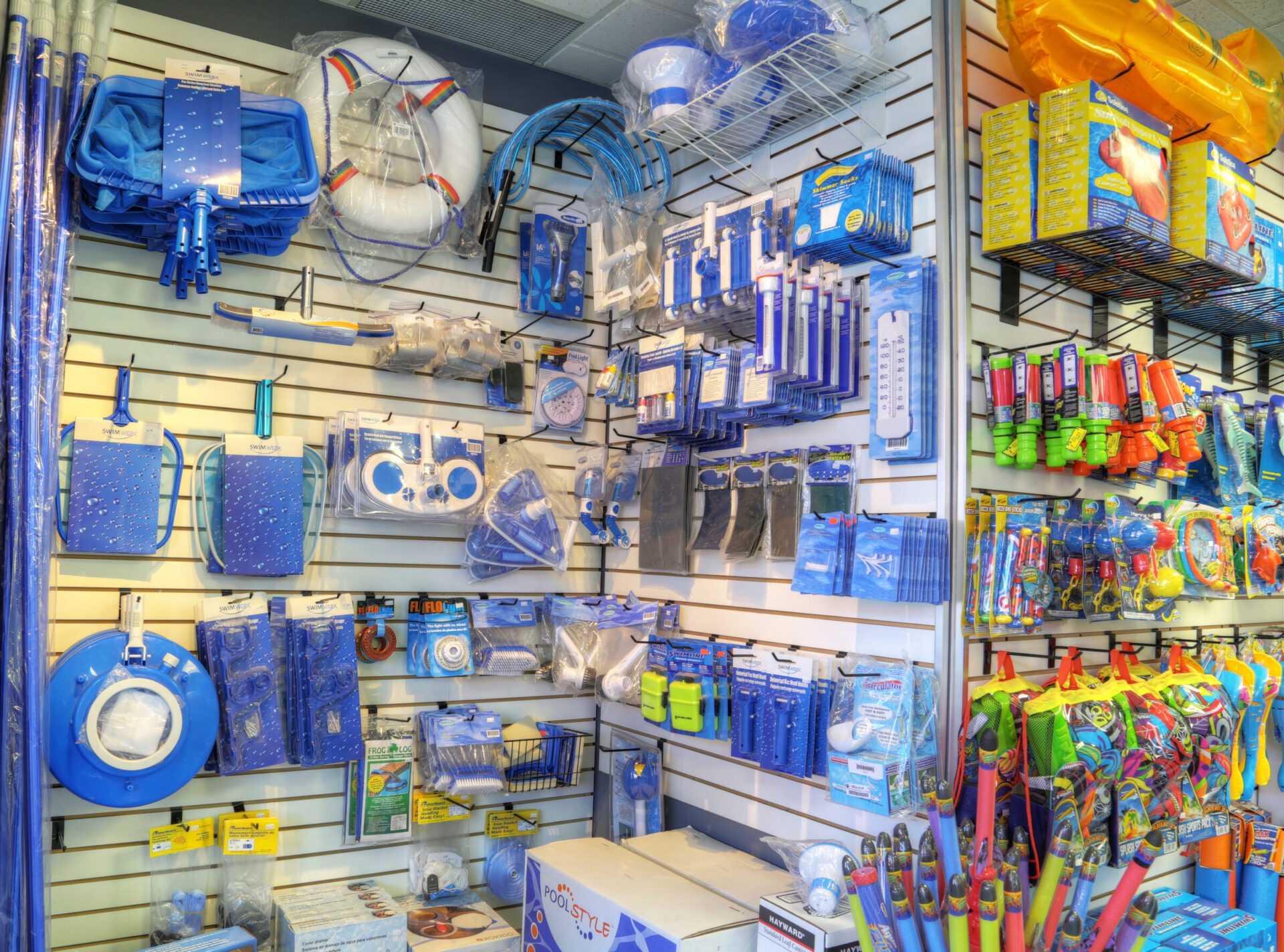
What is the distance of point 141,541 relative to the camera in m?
2.75

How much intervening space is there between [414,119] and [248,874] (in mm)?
2414

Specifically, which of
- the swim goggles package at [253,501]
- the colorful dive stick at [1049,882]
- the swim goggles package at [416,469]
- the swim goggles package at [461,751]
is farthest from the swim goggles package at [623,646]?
the colorful dive stick at [1049,882]

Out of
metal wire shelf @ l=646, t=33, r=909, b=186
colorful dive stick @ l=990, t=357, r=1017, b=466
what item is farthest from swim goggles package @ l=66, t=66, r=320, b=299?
colorful dive stick @ l=990, t=357, r=1017, b=466

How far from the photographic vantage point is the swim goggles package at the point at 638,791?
3.31 metres

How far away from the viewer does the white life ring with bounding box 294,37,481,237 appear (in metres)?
→ 2.93

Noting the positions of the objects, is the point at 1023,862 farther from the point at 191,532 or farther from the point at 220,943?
the point at 191,532

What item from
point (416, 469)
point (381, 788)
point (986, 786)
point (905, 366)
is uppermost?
point (905, 366)

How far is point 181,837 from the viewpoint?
280cm

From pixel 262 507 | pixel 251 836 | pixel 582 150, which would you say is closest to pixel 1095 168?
pixel 582 150

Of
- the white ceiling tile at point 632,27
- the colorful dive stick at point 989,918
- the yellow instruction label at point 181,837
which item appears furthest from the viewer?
the white ceiling tile at point 632,27

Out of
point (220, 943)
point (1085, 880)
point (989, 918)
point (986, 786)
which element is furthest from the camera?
point (220, 943)

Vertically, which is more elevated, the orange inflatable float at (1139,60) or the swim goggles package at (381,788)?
the orange inflatable float at (1139,60)

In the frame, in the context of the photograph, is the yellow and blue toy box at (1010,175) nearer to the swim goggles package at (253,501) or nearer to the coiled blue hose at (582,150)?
the coiled blue hose at (582,150)

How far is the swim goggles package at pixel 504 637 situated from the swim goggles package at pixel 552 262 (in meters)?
1.08
